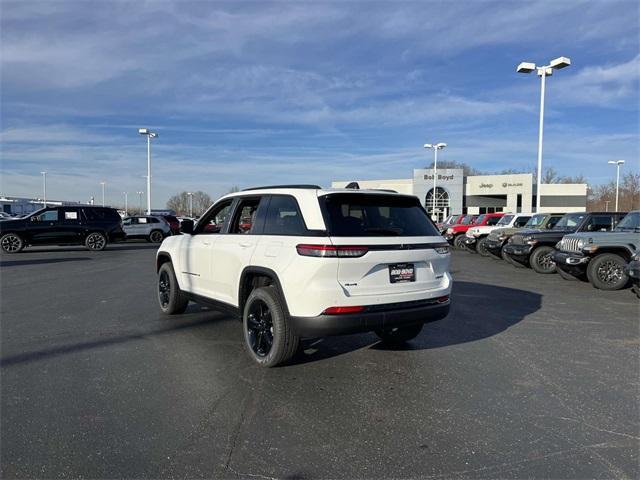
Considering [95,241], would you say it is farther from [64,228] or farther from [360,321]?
[360,321]

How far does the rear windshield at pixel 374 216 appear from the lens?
4.33 metres

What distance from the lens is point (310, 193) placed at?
178 inches

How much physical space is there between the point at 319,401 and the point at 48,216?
59.1ft

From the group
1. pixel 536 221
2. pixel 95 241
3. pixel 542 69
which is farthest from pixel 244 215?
pixel 542 69

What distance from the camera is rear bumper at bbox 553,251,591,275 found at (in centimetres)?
1020

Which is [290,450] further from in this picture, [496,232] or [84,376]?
[496,232]

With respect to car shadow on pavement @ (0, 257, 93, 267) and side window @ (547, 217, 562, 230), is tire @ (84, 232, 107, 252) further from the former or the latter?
side window @ (547, 217, 562, 230)

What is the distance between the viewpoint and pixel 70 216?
18.7m

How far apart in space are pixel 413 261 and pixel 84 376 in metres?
3.33

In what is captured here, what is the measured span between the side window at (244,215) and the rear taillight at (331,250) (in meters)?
1.26

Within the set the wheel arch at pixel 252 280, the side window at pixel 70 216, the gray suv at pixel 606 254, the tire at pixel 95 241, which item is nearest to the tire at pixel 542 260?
the gray suv at pixel 606 254

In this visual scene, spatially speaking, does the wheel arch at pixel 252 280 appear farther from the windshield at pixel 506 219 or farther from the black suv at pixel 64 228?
the black suv at pixel 64 228

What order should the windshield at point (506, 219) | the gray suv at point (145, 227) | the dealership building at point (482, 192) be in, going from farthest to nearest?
the dealership building at point (482, 192) → the gray suv at point (145, 227) → the windshield at point (506, 219)

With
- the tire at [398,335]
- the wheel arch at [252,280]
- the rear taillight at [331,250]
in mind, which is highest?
the rear taillight at [331,250]
